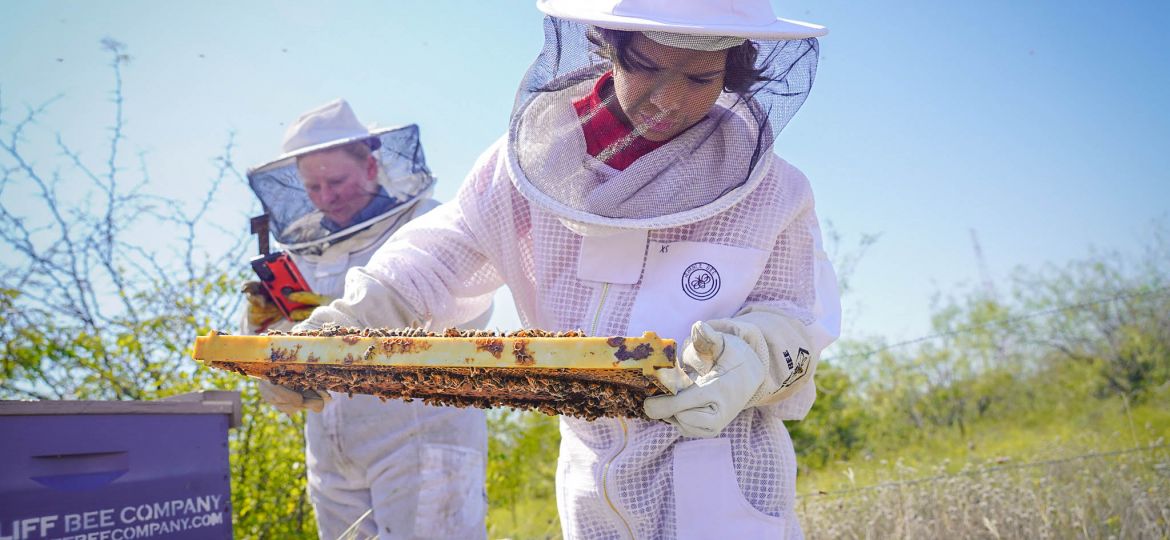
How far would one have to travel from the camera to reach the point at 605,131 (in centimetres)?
251

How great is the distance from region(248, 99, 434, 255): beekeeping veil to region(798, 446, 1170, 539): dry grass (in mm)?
2534

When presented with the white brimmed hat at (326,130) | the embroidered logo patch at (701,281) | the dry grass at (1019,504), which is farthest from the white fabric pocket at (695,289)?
the dry grass at (1019,504)

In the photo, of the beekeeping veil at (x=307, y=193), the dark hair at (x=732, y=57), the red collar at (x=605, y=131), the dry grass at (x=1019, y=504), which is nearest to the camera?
the dark hair at (x=732, y=57)

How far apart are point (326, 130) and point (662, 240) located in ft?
8.51

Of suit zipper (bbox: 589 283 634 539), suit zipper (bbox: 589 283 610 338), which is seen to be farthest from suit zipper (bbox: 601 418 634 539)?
suit zipper (bbox: 589 283 610 338)

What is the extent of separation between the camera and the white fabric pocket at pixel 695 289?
2.23 meters

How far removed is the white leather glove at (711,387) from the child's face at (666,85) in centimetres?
71

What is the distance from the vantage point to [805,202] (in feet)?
7.75

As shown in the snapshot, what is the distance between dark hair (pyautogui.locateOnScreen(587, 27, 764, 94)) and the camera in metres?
2.37

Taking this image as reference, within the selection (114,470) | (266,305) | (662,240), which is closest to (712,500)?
(662,240)

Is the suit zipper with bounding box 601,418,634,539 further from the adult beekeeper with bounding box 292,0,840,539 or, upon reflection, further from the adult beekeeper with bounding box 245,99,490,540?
the adult beekeeper with bounding box 245,99,490,540

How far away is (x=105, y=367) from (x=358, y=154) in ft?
6.60

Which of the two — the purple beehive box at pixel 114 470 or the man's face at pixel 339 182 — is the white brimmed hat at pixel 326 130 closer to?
the man's face at pixel 339 182

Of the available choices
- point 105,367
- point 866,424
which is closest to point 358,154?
point 105,367
